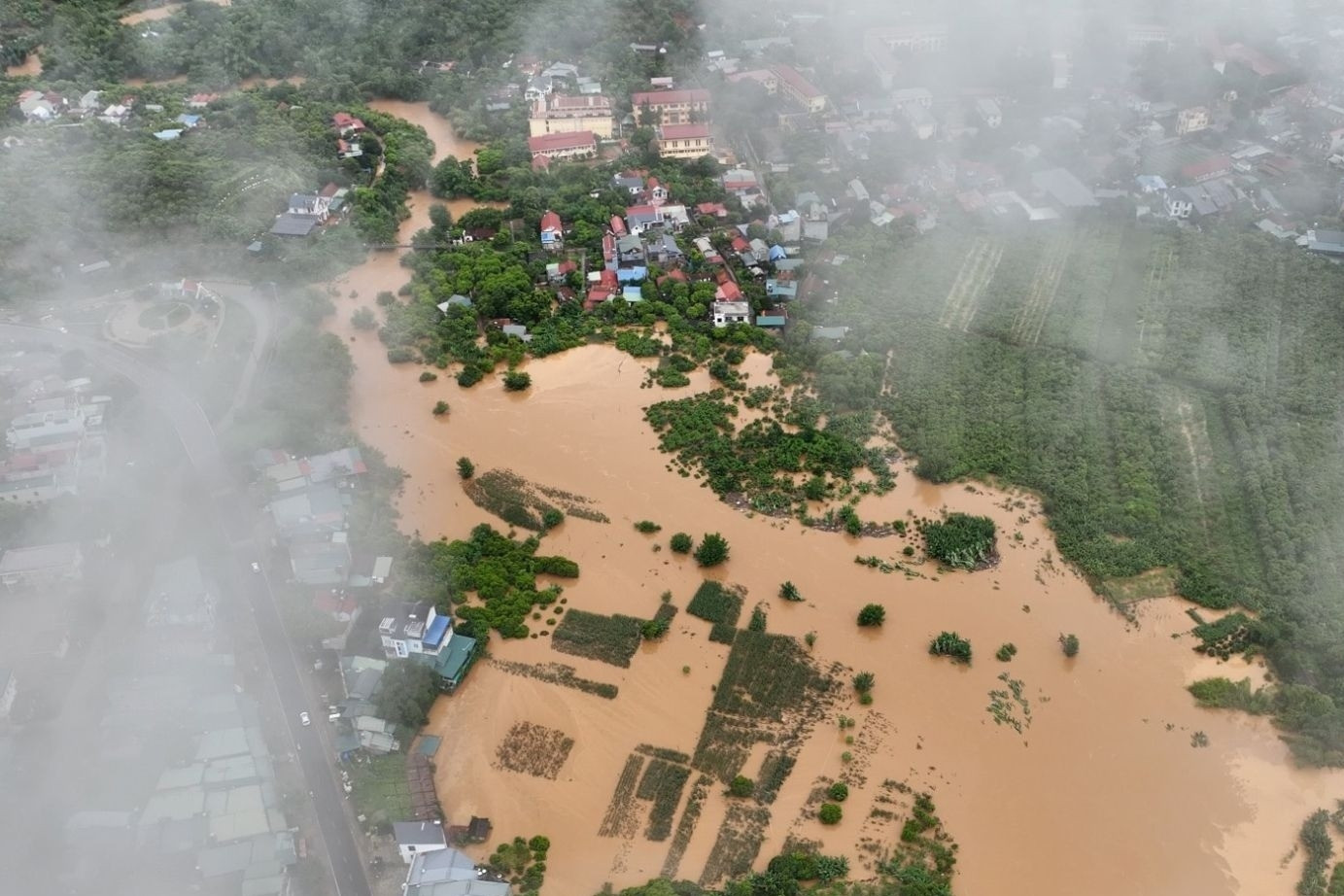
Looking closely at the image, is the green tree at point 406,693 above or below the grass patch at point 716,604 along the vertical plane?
above

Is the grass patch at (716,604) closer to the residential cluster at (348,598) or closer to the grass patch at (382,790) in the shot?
the residential cluster at (348,598)

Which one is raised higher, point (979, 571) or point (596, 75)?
point (596, 75)

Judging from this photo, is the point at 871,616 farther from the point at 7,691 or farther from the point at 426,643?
the point at 7,691

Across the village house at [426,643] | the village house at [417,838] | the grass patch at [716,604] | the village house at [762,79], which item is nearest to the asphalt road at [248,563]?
the village house at [417,838]

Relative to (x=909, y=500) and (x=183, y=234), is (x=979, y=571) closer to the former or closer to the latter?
(x=909, y=500)

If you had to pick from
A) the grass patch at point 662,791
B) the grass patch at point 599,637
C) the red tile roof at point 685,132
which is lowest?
the grass patch at point 662,791

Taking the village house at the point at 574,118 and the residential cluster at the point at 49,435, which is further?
the village house at the point at 574,118

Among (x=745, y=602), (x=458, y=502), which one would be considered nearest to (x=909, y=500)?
(x=745, y=602)

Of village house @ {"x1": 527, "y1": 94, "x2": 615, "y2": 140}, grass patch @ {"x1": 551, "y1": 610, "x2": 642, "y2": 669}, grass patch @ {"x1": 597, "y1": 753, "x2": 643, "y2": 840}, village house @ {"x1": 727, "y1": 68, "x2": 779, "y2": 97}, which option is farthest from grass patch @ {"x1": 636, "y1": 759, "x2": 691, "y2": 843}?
village house @ {"x1": 727, "y1": 68, "x2": 779, "y2": 97}

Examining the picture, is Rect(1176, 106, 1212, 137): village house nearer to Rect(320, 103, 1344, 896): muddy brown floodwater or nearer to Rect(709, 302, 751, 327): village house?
Rect(709, 302, 751, 327): village house
